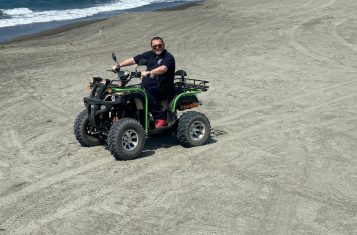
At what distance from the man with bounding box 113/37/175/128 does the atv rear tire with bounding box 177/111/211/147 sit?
372mm

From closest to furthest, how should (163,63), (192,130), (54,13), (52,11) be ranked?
1. (163,63)
2. (192,130)
3. (54,13)
4. (52,11)

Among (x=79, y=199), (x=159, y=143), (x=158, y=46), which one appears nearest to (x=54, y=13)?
(x=159, y=143)

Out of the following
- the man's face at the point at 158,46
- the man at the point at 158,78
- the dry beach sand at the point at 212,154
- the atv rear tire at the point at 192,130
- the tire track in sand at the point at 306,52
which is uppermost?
the man's face at the point at 158,46

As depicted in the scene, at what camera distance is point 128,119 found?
882 cm

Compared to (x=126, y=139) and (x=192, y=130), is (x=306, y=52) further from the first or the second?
(x=126, y=139)

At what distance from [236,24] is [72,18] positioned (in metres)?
10.6

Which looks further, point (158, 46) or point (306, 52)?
point (306, 52)

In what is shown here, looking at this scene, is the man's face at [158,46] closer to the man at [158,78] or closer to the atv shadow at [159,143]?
→ the man at [158,78]

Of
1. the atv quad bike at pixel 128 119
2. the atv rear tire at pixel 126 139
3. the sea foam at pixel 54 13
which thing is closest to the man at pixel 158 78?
the atv quad bike at pixel 128 119

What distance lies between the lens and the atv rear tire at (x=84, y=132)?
30.9ft

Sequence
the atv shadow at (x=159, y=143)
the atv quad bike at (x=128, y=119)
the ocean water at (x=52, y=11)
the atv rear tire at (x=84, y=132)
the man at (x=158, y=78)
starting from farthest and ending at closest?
the ocean water at (x=52, y=11)
the atv shadow at (x=159, y=143)
the atv rear tire at (x=84, y=132)
the man at (x=158, y=78)
the atv quad bike at (x=128, y=119)

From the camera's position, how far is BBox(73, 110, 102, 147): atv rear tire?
9430 millimetres

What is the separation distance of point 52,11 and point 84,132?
25.3 m

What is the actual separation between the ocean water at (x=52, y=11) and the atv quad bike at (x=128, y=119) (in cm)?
1532
